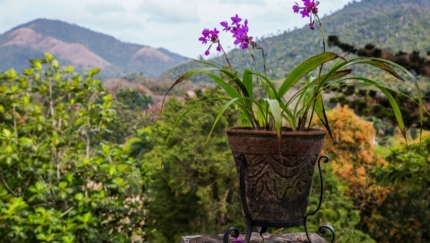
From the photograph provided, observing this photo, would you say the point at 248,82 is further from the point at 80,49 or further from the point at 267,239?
the point at 80,49

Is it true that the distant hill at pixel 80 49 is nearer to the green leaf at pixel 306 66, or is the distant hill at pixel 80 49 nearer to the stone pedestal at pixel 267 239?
the stone pedestal at pixel 267 239

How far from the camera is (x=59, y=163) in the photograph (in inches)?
133

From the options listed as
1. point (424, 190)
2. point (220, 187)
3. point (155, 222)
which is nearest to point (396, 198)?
point (424, 190)

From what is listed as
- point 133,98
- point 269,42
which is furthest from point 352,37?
point 133,98

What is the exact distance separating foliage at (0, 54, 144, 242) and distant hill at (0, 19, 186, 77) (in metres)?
92.0

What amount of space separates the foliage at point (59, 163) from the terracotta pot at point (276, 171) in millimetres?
1874

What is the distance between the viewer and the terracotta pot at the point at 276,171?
52.1 inches

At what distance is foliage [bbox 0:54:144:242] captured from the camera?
9.89 ft

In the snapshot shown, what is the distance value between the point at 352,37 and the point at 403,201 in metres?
41.6

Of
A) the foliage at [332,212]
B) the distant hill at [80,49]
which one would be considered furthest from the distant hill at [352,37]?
the distant hill at [80,49]

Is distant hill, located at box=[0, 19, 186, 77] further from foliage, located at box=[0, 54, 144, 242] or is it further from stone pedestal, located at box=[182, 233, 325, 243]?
stone pedestal, located at box=[182, 233, 325, 243]

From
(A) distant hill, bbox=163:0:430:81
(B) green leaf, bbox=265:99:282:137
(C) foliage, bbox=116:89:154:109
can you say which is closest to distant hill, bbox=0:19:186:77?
(A) distant hill, bbox=163:0:430:81

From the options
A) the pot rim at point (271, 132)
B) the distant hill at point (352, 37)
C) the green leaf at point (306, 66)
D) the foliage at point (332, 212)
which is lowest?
the foliage at point (332, 212)

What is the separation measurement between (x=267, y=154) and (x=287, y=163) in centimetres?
6
